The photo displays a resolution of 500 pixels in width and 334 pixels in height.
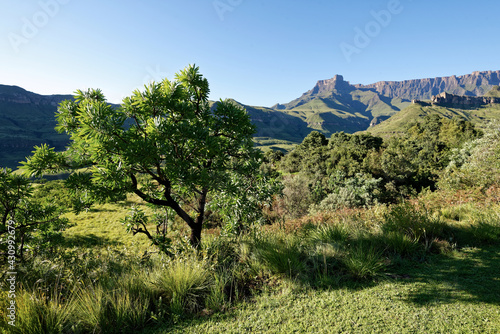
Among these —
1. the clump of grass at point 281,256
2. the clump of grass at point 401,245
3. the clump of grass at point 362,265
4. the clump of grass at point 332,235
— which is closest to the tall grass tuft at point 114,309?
the clump of grass at point 281,256

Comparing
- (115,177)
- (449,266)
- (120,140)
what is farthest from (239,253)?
(449,266)

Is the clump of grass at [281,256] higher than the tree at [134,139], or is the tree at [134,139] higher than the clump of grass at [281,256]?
the tree at [134,139]

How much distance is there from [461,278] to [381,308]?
6.12ft

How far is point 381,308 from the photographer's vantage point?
307 cm

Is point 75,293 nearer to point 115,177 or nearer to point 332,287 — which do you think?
point 115,177

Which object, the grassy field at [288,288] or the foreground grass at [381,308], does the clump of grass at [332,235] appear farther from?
the foreground grass at [381,308]

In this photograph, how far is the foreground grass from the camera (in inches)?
108

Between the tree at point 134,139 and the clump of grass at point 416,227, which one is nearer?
the tree at point 134,139

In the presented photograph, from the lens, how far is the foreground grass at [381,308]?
9.00ft

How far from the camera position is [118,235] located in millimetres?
14492

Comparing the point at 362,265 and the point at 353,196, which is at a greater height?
the point at 362,265

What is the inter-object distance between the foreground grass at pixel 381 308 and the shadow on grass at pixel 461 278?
0.01m

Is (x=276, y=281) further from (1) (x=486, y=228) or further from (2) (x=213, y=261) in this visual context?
(1) (x=486, y=228)

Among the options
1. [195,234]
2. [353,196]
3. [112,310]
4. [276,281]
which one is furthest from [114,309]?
[353,196]
